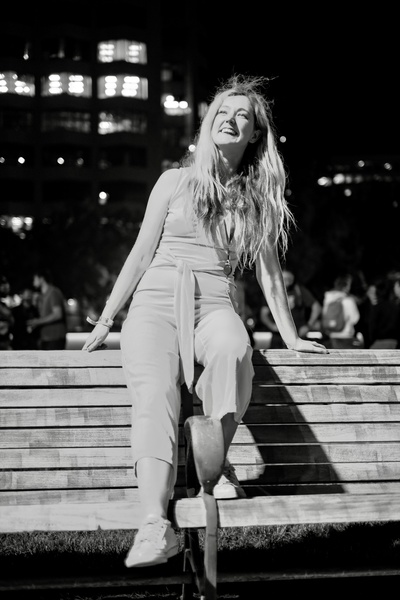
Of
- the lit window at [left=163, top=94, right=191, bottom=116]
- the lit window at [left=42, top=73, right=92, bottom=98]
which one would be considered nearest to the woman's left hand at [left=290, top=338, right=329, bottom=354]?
the lit window at [left=42, top=73, right=92, bottom=98]

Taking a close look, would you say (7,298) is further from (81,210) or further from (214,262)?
(81,210)

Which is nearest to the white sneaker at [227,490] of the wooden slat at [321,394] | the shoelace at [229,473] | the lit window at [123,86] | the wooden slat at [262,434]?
the shoelace at [229,473]

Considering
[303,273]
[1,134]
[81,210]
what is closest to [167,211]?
[303,273]

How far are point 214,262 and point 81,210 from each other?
43108mm

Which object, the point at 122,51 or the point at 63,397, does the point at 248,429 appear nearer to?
the point at 63,397

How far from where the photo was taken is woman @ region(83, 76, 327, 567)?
10.9ft

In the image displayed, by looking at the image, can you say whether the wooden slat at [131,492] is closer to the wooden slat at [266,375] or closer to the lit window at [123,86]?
the wooden slat at [266,375]

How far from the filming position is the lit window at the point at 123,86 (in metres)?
105

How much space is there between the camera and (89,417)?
3.84 metres

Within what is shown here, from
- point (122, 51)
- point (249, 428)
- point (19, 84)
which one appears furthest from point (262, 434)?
point (122, 51)

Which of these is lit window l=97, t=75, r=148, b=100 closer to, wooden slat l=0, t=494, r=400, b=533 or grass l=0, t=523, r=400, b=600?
grass l=0, t=523, r=400, b=600

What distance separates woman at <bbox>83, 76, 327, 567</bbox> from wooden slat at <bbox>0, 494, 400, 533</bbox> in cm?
10

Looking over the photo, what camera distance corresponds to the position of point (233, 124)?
400cm

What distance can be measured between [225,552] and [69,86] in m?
103
